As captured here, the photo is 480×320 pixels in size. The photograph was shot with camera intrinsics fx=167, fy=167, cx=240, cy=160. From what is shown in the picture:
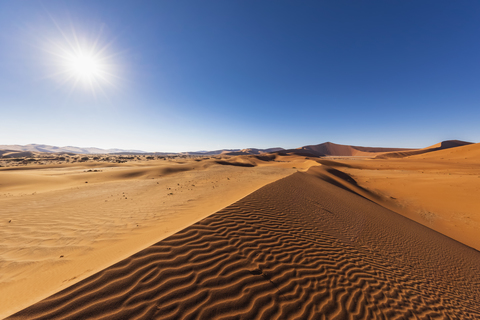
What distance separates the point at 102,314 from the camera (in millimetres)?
2232

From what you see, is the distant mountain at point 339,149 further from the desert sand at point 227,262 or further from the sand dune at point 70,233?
the sand dune at point 70,233

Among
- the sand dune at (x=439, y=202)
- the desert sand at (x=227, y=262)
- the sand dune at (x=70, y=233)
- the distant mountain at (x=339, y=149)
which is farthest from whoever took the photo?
the distant mountain at (x=339, y=149)

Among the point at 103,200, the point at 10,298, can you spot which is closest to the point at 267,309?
the point at 10,298

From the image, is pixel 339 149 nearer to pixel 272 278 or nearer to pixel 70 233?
pixel 272 278

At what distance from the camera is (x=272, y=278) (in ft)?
→ 10.9

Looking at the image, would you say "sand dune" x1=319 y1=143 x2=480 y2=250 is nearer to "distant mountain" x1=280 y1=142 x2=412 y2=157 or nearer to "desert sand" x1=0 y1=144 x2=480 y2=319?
"desert sand" x1=0 y1=144 x2=480 y2=319

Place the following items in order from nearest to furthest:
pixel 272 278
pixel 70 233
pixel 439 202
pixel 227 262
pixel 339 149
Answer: pixel 272 278
pixel 227 262
pixel 70 233
pixel 439 202
pixel 339 149

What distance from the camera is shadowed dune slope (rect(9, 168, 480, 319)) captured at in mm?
2457

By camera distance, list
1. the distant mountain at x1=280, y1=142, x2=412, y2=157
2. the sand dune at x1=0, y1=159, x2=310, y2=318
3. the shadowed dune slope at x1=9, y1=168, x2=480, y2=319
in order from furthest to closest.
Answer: the distant mountain at x1=280, y1=142, x2=412, y2=157 < the sand dune at x1=0, y1=159, x2=310, y2=318 < the shadowed dune slope at x1=9, y1=168, x2=480, y2=319

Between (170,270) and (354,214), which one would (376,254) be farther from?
(170,270)

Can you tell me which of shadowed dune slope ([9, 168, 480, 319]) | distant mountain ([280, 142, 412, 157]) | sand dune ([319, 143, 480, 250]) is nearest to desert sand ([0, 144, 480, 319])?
shadowed dune slope ([9, 168, 480, 319])

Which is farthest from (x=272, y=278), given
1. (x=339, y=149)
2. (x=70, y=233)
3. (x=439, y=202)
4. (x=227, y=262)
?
(x=339, y=149)

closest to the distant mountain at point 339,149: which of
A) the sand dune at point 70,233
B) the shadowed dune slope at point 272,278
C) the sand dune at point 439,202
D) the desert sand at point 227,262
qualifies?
the sand dune at point 439,202

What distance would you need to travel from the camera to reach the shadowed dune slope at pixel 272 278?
246cm
